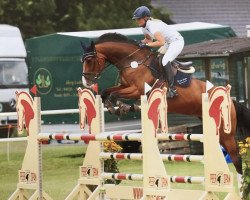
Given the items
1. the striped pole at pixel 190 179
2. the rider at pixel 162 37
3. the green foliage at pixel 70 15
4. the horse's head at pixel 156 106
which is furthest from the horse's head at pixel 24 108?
the green foliage at pixel 70 15

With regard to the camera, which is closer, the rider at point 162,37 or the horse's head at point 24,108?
the horse's head at point 24,108

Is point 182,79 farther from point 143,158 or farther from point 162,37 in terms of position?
point 143,158

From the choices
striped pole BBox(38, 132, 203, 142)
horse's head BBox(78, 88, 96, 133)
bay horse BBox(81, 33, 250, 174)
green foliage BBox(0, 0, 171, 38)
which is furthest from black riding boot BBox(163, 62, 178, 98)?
green foliage BBox(0, 0, 171, 38)

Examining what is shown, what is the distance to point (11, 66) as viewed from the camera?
27.9m

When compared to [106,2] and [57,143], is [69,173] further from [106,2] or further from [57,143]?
[106,2]

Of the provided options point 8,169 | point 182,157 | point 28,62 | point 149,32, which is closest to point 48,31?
point 28,62

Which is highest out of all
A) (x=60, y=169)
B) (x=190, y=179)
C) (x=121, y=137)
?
(x=60, y=169)

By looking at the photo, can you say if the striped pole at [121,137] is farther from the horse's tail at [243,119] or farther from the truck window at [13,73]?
the truck window at [13,73]

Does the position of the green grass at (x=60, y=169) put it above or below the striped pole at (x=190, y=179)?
above

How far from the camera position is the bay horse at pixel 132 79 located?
14.6m

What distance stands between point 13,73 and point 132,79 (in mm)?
13452

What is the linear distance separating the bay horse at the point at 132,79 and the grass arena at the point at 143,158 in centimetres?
192

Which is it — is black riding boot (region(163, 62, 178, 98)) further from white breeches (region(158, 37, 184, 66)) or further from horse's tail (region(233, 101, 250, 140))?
horse's tail (region(233, 101, 250, 140))

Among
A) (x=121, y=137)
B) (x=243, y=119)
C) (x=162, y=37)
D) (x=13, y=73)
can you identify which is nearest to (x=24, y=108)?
(x=121, y=137)
